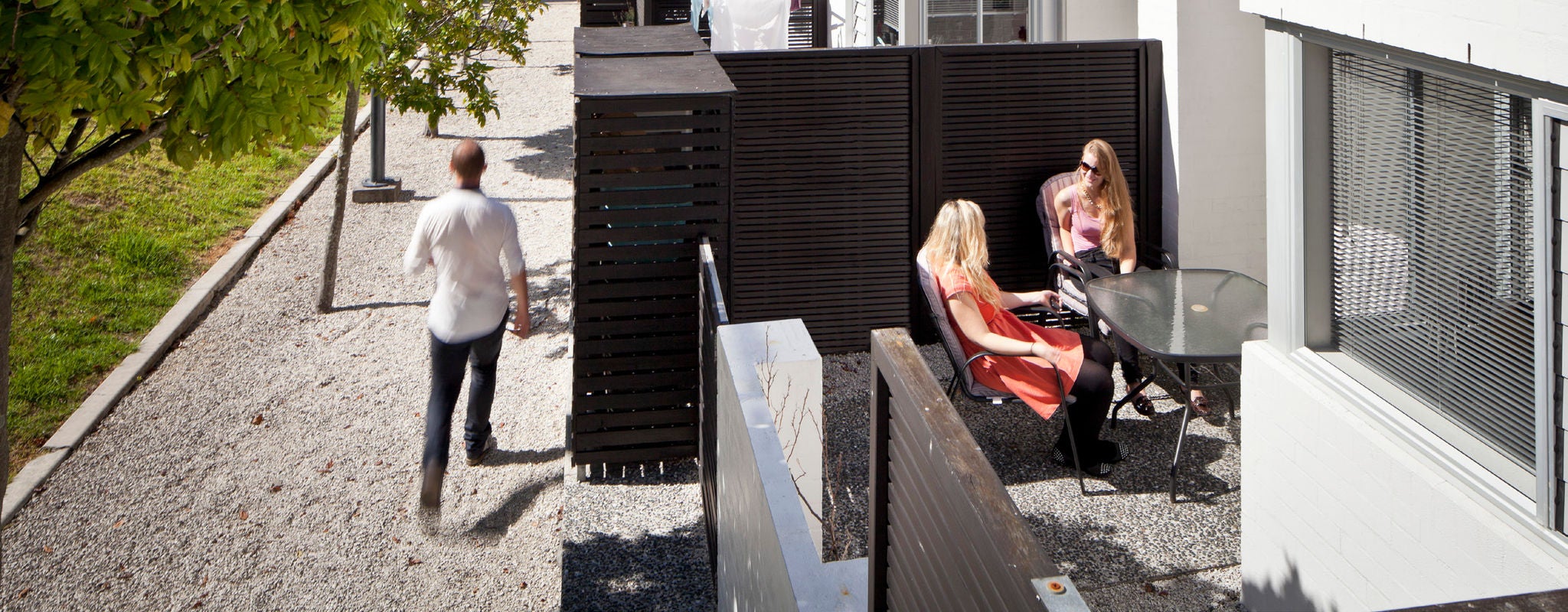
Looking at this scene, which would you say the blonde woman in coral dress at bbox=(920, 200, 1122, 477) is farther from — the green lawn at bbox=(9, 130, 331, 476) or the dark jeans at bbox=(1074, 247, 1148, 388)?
the green lawn at bbox=(9, 130, 331, 476)

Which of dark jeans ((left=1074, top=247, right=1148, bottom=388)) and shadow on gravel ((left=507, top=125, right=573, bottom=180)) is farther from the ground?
shadow on gravel ((left=507, top=125, right=573, bottom=180))

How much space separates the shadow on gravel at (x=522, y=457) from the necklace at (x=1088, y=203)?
3313 millimetres

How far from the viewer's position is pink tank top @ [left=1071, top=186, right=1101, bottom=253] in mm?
7832

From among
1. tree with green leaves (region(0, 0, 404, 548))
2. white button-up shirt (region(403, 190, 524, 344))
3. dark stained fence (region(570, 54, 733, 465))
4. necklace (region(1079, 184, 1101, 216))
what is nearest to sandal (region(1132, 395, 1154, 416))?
necklace (region(1079, 184, 1101, 216))

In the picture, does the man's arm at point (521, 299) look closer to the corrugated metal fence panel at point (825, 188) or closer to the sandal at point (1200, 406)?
the corrugated metal fence panel at point (825, 188)

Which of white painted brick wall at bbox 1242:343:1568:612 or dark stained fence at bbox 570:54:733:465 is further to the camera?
dark stained fence at bbox 570:54:733:465

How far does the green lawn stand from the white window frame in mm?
6015

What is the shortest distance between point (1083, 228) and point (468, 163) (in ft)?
11.9

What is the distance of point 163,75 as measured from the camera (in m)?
4.17

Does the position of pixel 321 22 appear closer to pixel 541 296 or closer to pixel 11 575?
pixel 11 575

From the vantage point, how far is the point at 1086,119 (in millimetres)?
8406

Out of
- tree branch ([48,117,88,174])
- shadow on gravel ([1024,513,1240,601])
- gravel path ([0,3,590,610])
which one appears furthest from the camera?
gravel path ([0,3,590,610])

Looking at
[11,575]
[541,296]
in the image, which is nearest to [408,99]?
[541,296]

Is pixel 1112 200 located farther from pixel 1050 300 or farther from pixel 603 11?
pixel 603 11
